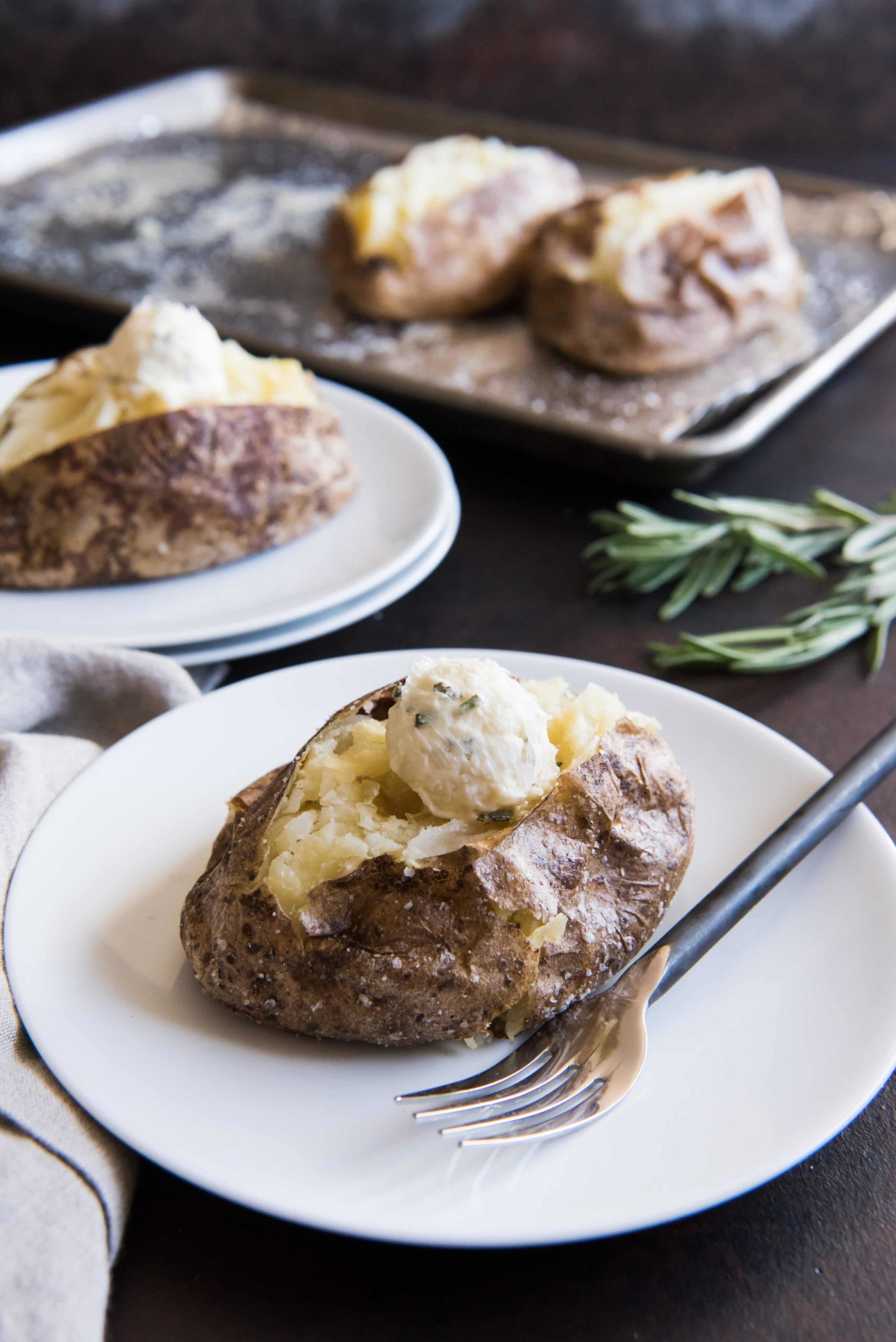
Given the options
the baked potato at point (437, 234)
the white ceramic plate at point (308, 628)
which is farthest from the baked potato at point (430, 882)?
the baked potato at point (437, 234)

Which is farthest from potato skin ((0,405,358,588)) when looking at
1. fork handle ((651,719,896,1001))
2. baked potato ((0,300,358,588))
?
fork handle ((651,719,896,1001))

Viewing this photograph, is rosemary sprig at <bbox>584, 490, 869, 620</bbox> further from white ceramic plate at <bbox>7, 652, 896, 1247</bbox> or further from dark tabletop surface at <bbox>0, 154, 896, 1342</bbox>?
dark tabletop surface at <bbox>0, 154, 896, 1342</bbox>

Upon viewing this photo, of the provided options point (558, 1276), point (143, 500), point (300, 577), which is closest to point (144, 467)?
point (143, 500)

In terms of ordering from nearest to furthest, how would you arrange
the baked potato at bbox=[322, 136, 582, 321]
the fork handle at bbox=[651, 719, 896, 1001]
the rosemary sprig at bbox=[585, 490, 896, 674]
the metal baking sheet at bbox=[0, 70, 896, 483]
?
the fork handle at bbox=[651, 719, 896, 1001] → the rosemary sprig at bbox=[585, 490, 896, 674] → the metal baking sheet at bbox=[0, 70, 896, 483] → the baked potato at bbox=[322, 136, 582, 321]

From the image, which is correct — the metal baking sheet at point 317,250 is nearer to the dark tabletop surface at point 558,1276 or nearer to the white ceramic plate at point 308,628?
the white ceramic plate at point 308,628

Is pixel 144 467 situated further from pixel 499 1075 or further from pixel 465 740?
pixel 499 1075

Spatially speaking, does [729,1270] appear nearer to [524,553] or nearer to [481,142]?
[524,553]
